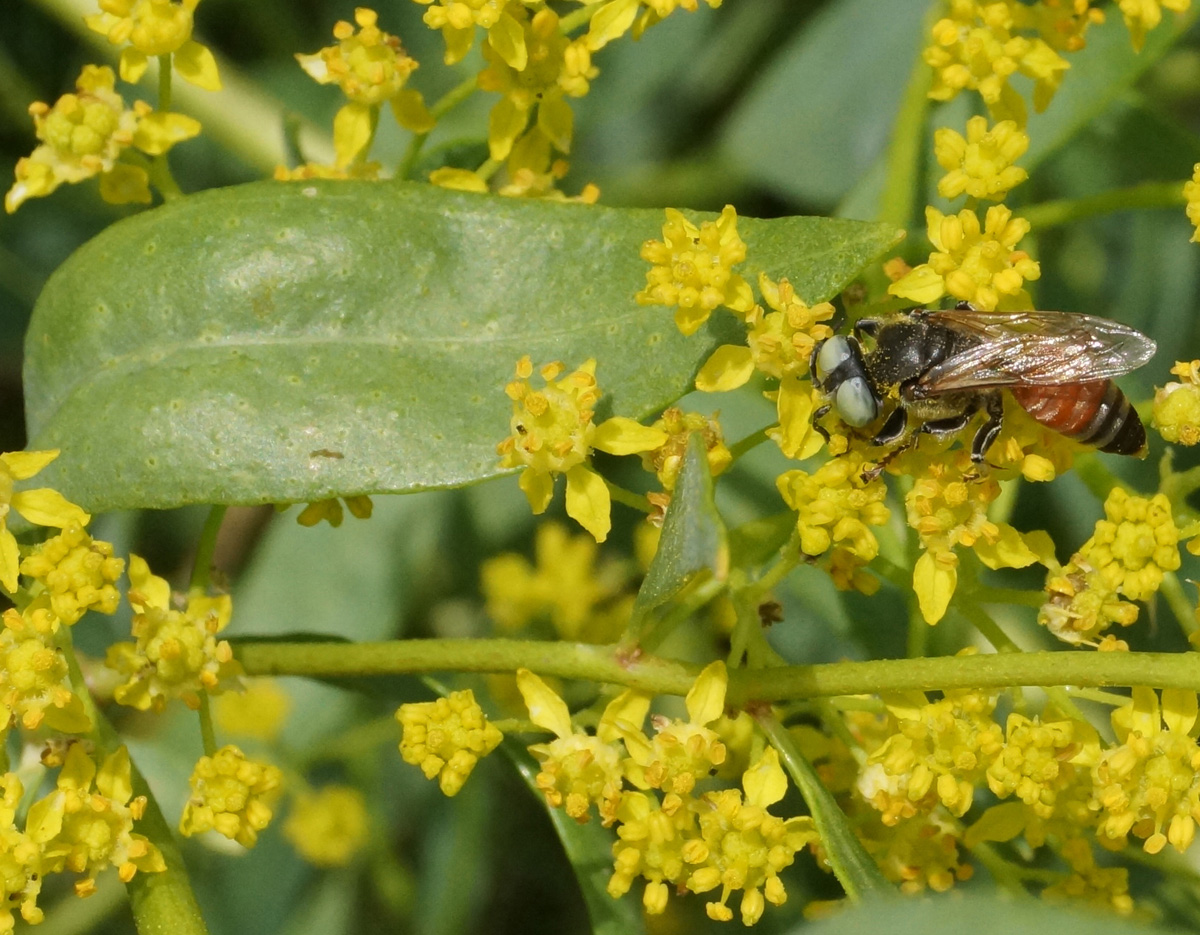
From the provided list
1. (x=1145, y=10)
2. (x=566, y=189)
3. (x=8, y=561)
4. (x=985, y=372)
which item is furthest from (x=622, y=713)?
(x=566, y=189)

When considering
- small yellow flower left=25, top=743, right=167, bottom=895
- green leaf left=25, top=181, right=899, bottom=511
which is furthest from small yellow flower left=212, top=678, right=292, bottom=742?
green leaf left=25, top=181, right=899, bottom=511

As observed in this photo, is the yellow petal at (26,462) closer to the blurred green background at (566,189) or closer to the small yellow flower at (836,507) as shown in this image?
the small yellow flower at (836,507)

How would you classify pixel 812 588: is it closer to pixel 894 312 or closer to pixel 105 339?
pixel 894 312

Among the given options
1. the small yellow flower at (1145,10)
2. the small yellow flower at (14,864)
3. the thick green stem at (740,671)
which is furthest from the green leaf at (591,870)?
the small yellow flower at (1145,10)

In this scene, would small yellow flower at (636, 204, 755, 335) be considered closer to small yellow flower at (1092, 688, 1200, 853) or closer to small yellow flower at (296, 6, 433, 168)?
small yellow flower at (296, 6, 433, 168)

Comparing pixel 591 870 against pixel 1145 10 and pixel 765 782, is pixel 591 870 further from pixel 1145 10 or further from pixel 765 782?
pixel 1145 10

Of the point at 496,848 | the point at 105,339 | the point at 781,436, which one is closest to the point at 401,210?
the point at 105,339
